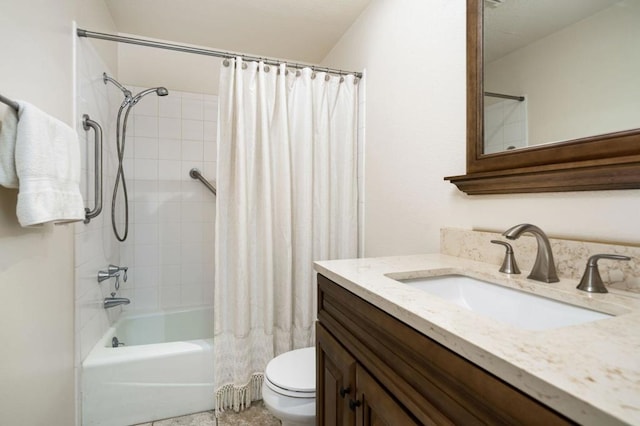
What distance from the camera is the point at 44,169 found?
99cm

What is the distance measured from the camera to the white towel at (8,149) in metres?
0.90

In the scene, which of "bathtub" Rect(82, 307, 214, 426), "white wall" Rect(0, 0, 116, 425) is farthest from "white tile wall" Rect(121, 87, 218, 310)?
"white wall" Rect(0, 0, 116, 425)

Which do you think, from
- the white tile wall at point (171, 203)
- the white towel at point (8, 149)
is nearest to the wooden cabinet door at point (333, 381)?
the white towel at point (8, 149)

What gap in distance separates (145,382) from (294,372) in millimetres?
898

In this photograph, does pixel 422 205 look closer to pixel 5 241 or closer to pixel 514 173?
pixel 514 173

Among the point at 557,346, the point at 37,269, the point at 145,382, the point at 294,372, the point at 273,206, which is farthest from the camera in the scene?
the point at 273,206

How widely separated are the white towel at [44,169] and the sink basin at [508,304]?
1.20 m

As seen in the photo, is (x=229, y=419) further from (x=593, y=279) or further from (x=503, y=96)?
(x=503, y=96)

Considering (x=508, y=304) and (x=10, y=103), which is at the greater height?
(x=10, y=103)

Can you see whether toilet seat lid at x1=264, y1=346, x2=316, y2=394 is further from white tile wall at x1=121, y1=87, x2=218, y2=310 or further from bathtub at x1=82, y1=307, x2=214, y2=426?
white tile wall at x1=121, y1=87, x2=218, y2=310

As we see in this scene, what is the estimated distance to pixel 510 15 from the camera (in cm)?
101

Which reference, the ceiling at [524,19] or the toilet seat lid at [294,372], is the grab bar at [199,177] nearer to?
the toilet seat lid at [294,372]

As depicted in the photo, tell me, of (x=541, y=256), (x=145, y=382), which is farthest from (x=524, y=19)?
(x=145, y=382)

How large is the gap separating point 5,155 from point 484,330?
1345mm
